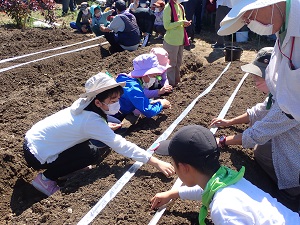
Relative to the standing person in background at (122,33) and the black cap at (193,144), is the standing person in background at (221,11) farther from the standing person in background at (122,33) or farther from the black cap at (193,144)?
the black cap at (193,144)

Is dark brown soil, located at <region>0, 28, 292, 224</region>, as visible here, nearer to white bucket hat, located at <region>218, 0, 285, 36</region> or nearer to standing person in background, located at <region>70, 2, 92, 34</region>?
white bucket hat, located at <region>218, 0, 285, 36</region>

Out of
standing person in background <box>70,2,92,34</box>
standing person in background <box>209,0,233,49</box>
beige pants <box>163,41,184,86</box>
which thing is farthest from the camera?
standing person in background <box>70,2,92,34</box>

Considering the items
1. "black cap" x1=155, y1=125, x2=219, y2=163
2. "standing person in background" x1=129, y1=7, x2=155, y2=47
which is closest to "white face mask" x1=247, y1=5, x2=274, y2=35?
"black cap" x1=155, y1=125, x2=219, y2=163

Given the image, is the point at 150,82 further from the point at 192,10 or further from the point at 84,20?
the point at 84,20

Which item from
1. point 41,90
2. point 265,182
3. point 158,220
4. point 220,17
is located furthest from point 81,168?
point 220,17

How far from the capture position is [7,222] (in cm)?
337

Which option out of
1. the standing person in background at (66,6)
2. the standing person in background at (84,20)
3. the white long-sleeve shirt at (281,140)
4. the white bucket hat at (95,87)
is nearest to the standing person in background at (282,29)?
the white long-sleeve shirt at (281,140)

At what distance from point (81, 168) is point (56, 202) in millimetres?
667

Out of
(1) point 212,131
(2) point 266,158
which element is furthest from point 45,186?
(2) point 266,158

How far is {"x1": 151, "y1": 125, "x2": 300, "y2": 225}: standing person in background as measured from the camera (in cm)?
196

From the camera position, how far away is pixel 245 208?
1.97 meters

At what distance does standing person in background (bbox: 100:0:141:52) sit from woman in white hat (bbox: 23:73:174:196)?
5476 mm

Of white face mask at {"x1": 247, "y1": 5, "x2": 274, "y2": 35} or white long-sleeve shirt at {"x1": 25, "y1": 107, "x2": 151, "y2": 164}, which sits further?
white long-sleeve shirt at {"x1": 25, "y1": 107, "x2": 151, "y2": 164}

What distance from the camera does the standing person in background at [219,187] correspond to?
1961 millimetres
